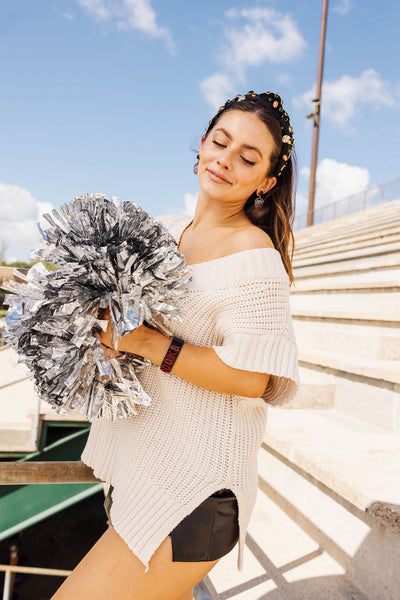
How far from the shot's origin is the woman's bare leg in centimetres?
86

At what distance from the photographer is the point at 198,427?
37.4 inches

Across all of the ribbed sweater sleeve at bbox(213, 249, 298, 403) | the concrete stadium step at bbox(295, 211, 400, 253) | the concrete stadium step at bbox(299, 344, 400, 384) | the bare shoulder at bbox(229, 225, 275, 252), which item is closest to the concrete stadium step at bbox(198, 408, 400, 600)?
the concrete stadium step at bbox(299, 344, 400, 384)

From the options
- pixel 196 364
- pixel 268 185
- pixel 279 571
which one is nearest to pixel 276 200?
pixel 268 185

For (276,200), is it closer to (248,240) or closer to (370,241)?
(248,240)

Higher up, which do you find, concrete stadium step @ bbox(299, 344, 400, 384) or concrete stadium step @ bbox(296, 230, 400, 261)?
concrete stadium step @ bbox(296, 230, 400, 261)

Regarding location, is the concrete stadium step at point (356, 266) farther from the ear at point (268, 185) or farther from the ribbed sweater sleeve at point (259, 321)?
the ribbed sweater sleeve at point (259, 321)

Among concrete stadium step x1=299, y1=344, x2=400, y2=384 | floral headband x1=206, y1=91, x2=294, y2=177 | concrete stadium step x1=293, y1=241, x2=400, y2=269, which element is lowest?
concrete stadium step x1=299, y1=344, x2=400, y2=384

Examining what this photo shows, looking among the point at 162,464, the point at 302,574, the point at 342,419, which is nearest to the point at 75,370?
the point at 162,464

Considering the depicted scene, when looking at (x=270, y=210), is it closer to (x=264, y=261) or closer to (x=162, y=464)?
(x=264, y=261)

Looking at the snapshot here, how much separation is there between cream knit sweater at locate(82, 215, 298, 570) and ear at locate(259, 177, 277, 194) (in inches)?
13.0

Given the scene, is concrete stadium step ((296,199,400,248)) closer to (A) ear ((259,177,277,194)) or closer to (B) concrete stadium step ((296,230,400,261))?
(B) concrete stadium step ((296,230,400,261))

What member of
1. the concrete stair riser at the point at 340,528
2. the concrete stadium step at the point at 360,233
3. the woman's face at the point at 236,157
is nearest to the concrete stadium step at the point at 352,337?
the concrete stair riser at the point at 340,528

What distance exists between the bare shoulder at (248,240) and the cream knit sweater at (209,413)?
3cm

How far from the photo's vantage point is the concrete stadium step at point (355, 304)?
104 inches
